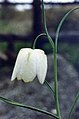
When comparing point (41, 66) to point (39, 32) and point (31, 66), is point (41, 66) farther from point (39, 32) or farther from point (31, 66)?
point (39, 32)

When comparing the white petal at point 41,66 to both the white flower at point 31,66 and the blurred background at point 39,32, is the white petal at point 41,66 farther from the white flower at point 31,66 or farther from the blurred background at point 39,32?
the blurred background at point 39,32

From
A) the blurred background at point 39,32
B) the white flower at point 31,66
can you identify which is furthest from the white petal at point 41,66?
the blurred background at point 39,32

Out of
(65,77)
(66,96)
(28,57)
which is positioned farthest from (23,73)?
(65,77)

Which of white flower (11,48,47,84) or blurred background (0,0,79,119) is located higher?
white flower (11,48,47,84)

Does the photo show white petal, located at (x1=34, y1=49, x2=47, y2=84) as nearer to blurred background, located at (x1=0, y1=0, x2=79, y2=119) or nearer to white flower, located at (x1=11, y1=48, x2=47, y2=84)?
white flower, located at (x1=11, y1=48, x2=47, y2=84)

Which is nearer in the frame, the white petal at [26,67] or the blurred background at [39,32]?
the white petal at [26,67]

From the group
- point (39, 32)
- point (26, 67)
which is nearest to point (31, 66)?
point (26, 67)

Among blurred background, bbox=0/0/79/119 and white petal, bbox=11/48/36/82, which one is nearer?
white petal, bbox=11/48/36/82

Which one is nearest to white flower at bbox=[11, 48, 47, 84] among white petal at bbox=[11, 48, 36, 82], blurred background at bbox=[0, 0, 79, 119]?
white petal at bbox=[11, 48, 36, 82]

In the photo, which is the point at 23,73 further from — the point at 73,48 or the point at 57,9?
the point at 57,9
